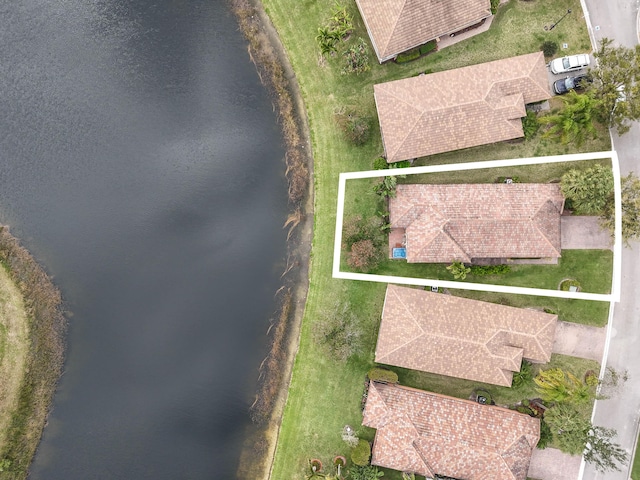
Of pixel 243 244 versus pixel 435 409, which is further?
pixel 243 244

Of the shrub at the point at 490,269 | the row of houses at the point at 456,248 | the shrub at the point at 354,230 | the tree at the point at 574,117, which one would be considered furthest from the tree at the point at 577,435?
the tree at the point at 574,117

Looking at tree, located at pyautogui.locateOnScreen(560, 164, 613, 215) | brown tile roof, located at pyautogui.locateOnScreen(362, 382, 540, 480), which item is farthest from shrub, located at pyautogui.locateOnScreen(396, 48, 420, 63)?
brown tile roof, located at pyautogui.locateOnScreen(362, 382, 540, 480)

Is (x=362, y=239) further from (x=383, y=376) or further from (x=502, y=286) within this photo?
(x=502, y=286)

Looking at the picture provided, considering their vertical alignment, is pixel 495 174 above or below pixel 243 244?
above

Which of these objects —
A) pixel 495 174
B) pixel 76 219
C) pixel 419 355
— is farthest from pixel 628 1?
pixel 76 219

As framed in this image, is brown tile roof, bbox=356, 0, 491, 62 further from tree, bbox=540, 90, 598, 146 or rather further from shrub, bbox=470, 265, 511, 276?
shrub, bbox=470, 265, 511, 276

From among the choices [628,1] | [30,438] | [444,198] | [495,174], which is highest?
[628,1]

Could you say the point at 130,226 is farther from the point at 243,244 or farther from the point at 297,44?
the point at 297,44
